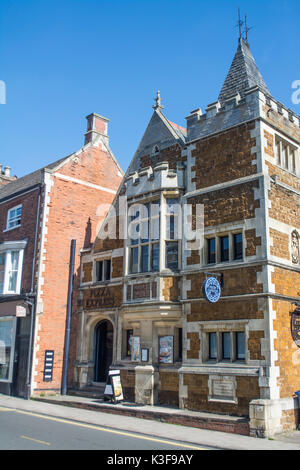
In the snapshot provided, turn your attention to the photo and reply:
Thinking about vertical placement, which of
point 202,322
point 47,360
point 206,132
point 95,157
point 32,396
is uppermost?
point 95,157

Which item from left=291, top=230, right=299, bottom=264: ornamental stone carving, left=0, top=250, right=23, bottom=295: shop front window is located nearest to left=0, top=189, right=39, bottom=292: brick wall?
left=0, top=250, right=23, bottom=295: shop front window

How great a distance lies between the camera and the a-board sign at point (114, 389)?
53.8 feet

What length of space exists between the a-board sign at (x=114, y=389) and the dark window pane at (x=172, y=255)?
15.0 feet

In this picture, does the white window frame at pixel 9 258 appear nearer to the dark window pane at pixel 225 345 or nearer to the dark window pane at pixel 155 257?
the dark window pane at pixel 155 257

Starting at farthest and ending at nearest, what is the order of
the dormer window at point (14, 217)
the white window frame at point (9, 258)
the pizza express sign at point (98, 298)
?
the dormer window at point (14, 217) < the white window frame at point (9, 258) < the pizza express sign at point (98, 298)

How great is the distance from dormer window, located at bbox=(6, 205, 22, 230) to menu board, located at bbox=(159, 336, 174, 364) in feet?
37.0

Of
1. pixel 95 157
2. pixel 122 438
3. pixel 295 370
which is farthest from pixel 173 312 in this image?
pixel 95 157

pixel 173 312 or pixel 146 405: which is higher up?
pixel 173 312

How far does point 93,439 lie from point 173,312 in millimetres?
5906

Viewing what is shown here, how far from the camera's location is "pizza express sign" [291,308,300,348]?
14.4 metres

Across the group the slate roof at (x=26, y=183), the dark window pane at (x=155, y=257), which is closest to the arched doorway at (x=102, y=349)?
the dark window pane at (x=155, y=257)
